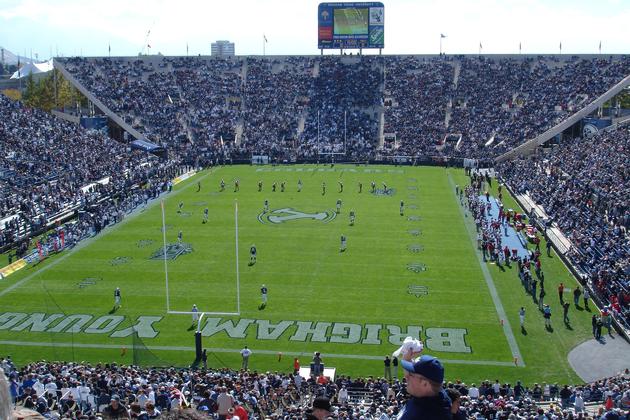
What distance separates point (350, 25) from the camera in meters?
76.2

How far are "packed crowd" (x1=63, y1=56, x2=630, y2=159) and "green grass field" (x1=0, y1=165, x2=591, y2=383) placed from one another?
82.0 feet

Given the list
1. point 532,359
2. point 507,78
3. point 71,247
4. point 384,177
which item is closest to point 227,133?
point 384,177

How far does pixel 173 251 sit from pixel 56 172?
17.3 m

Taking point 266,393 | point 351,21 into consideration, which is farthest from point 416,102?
point 266,393

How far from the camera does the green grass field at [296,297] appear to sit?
23094 mm

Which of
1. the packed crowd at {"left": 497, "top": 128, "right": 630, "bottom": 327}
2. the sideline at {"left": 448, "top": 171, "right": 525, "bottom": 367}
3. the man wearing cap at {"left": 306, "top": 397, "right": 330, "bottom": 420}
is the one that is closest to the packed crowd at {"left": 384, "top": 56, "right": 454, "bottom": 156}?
the packed crowd at {"left": 497, "top": 128, "right": 630, "bottom": 327}

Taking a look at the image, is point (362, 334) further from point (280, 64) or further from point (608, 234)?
point (280, 64)

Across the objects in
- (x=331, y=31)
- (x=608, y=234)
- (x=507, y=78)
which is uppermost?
(x=331, y=31)

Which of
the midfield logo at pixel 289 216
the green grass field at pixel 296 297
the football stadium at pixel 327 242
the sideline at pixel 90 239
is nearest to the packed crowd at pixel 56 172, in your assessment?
the football stadium at pixel 327 242

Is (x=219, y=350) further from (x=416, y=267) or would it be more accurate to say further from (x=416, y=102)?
(x=416, y=102)

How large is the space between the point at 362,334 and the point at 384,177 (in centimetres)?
3103

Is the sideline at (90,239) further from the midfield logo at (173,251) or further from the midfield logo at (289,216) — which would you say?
the midfield logo at (289,216)

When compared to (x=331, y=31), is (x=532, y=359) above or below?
below

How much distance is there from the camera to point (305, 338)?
79.0 feet
